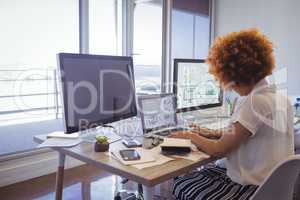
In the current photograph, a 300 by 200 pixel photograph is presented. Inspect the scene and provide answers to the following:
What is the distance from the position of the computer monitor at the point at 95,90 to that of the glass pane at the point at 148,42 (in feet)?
4.87

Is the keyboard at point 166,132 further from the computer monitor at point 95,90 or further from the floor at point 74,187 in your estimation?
the floor at point 74,187

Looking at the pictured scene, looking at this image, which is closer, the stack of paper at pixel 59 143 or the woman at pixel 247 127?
the woman at pixel 247 127

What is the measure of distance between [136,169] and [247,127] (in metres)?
0.51

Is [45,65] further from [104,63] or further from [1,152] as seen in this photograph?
[104,63]

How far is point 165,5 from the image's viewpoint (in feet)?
10.6

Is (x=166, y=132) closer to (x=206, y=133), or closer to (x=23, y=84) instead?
(x=206, y=133)

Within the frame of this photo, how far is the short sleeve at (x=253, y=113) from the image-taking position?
127 cm

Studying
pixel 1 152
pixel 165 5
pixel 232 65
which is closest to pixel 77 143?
pixel 232 65

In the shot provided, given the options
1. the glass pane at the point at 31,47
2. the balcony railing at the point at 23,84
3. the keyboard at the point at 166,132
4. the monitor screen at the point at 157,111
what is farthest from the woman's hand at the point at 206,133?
the glass pane at the point at 31,47

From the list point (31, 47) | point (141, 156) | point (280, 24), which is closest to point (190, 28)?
point (280, 24)

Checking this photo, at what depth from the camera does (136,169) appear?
117cm

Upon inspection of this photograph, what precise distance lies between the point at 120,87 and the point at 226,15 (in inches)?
84.5

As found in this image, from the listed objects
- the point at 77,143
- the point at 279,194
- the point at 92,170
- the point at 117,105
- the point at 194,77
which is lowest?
the point at 92,170

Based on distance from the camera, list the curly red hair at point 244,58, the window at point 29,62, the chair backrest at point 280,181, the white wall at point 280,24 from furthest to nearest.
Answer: the white wall at point 280,24 → the window at point 29,62 → the curly red hair at point 244,58 → the chair backrest at point 280,181
